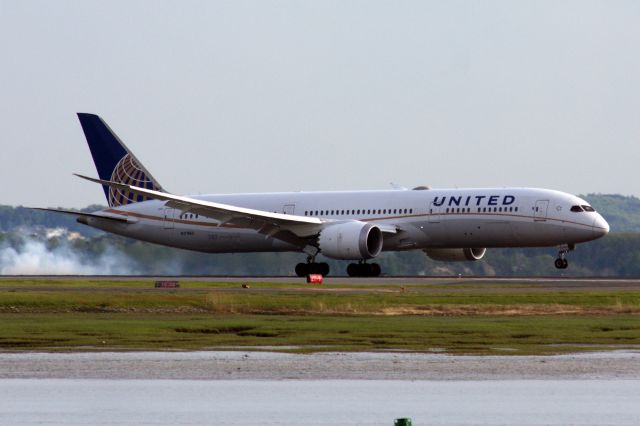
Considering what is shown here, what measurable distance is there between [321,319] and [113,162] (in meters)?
44.5

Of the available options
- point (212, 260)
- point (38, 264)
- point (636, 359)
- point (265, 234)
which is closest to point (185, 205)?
point (265, 234)

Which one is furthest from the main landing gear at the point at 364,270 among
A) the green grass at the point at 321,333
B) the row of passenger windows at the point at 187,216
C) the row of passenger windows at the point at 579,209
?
the green grass at the point at 321,333

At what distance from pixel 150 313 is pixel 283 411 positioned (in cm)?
2209

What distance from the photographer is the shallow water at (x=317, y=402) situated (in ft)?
63.6

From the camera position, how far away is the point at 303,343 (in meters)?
32.0

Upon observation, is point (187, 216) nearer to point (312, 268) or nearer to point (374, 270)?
point (312, 268)

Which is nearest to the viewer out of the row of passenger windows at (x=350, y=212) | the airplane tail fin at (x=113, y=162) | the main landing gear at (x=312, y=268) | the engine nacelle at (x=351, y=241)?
the engine nacelle at (x=351, y=241)

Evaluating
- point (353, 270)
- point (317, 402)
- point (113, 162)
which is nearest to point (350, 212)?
point (353, 270)

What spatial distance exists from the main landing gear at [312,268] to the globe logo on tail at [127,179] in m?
12.5

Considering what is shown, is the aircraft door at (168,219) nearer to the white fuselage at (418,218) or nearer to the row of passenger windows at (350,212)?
the white fuselage at (418,218)

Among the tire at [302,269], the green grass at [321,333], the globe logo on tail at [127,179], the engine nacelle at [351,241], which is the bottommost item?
the green grass at [321,333]

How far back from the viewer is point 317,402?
2152 centimetres

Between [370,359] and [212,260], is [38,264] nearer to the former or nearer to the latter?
[212,260]

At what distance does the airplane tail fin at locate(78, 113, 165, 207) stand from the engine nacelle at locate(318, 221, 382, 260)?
1477 cm
